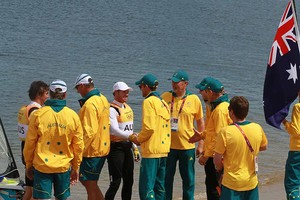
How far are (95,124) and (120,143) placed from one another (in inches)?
32.5

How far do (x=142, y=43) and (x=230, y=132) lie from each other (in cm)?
2988

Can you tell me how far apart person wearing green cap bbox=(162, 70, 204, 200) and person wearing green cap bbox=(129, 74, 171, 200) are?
51 centimetres

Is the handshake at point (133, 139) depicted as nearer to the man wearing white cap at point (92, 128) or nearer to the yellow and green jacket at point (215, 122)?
the man wearing white cap at point (92, 128)

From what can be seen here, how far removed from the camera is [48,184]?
814 cm

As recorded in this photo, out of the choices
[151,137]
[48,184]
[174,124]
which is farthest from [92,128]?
[174,124]

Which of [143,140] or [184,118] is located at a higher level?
[184,118]

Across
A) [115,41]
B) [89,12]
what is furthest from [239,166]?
[89,12]

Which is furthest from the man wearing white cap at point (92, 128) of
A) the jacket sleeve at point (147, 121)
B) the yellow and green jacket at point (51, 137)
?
the yellow and green jacket at point (51, 137)

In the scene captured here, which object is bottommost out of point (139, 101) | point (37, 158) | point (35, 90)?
point (139, 101)

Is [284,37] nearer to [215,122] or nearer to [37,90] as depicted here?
[215,122]

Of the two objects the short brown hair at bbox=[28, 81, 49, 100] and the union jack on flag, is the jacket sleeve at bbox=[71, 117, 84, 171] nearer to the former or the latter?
the short brown hair at bbox=[28, 81, 49, 100]

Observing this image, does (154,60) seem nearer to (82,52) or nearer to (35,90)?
(82,52)

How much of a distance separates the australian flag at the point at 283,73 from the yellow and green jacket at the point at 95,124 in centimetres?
215

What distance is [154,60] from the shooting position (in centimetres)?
3148
